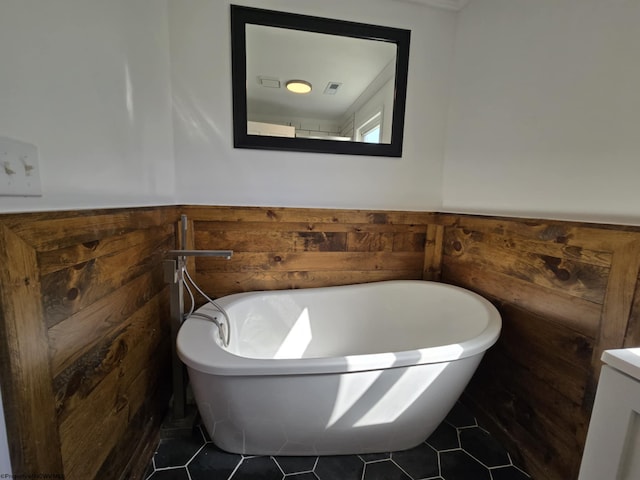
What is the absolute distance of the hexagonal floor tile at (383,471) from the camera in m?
1.05

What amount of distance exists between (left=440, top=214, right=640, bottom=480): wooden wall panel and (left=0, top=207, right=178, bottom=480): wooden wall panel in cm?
159

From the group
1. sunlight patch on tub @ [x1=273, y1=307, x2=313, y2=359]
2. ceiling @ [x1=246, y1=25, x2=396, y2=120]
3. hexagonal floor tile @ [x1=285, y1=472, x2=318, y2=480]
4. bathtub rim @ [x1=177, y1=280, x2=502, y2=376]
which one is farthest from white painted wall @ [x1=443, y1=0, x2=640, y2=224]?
hexagonal floor tile @ [x1=285, y1=472, x2=318, y2=480]

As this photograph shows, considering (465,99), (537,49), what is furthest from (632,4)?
(465,99)

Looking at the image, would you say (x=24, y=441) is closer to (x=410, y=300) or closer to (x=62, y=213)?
(x=62, y=213)

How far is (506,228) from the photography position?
1.29 metres

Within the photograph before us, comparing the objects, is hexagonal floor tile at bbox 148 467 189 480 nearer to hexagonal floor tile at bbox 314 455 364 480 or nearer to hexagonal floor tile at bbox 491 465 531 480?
hexagonal floor tile at bbox 314 455 364 480

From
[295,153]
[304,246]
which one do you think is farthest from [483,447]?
[295,153]

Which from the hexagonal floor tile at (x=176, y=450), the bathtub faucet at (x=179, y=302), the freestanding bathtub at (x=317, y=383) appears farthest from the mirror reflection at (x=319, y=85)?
the hexagonal floor tile at (x=176, y=450)

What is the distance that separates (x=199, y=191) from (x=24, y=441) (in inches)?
49.2

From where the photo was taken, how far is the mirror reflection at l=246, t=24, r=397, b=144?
61.9 inches

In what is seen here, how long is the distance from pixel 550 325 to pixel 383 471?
35.6 inches

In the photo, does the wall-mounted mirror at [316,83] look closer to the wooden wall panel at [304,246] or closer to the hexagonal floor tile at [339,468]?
the wooden wall panel at [304,246]

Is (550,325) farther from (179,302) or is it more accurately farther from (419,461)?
(179,302)

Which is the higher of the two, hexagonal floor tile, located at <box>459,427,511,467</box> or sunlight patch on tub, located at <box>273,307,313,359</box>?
sunlight patch on tub, located at <box>273,307,313,359</box>
